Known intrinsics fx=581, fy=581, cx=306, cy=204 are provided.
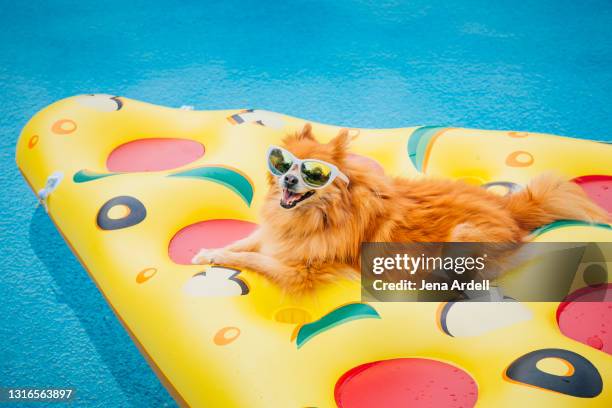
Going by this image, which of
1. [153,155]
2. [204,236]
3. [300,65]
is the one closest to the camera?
[204,236]

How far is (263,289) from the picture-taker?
1.90 m

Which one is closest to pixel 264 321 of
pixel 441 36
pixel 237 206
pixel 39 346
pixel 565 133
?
pixel 237 206

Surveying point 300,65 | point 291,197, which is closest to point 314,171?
point 291,197

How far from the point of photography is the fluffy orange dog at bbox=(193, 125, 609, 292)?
72.5 inches

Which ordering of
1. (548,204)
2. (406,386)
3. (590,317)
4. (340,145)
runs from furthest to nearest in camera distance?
(548,204) < (340,145) < (590,317) < (406,386)

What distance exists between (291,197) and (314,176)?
4.7 inches

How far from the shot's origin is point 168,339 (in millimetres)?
1763

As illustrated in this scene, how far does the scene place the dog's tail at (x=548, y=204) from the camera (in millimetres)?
1968

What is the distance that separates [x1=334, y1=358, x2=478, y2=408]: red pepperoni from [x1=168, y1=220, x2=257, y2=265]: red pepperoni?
2.46 feet

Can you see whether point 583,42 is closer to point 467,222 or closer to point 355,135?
point 355,135

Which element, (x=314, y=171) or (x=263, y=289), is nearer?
(x=314, y=171)

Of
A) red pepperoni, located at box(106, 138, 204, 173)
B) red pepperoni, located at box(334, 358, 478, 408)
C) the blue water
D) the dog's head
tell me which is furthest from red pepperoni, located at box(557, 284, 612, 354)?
the blue water

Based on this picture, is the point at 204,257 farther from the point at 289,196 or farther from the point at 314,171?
the point at 314,171

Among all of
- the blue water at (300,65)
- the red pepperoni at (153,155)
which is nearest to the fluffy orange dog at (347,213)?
the red pepperoni at (153,155)
